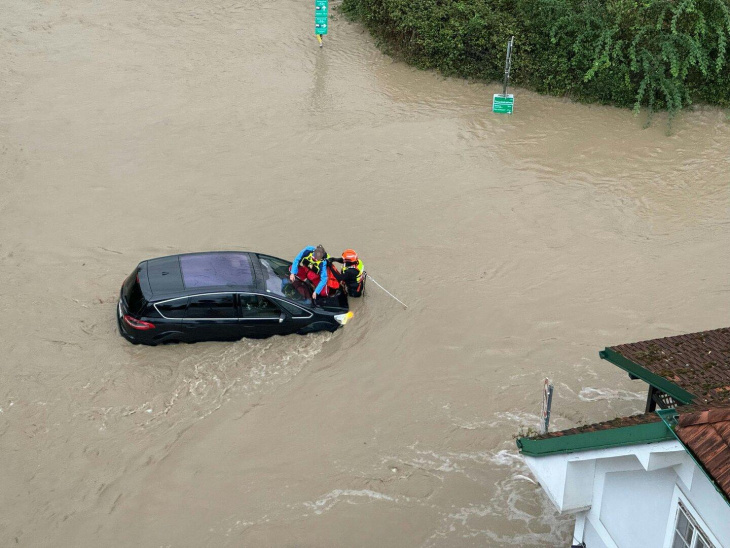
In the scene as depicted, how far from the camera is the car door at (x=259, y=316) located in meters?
12.7

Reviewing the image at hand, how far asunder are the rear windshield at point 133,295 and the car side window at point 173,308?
259 millimetres

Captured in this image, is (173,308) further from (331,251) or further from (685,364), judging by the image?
(685,364)

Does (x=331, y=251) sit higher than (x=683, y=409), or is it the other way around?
(x=683, y=409)

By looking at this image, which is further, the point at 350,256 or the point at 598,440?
the point at 350,256

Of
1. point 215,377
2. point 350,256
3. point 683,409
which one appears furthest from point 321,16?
point 683,409

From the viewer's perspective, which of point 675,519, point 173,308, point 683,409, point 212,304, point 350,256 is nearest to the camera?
point 683,409

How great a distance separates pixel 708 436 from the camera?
5.79m

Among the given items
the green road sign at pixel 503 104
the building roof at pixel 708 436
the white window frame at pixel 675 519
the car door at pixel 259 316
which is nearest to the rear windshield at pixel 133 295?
the car door at pixel 259 316

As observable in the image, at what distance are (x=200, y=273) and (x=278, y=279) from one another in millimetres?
1260

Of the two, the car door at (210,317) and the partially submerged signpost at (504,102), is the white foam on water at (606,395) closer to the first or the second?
the car door at (210,317)

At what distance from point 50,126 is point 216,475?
11567 millimetres

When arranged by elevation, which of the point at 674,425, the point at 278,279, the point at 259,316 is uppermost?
the point at 674,425

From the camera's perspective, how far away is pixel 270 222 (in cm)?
1631

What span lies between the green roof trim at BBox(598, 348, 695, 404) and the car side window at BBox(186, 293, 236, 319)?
19.3ft
